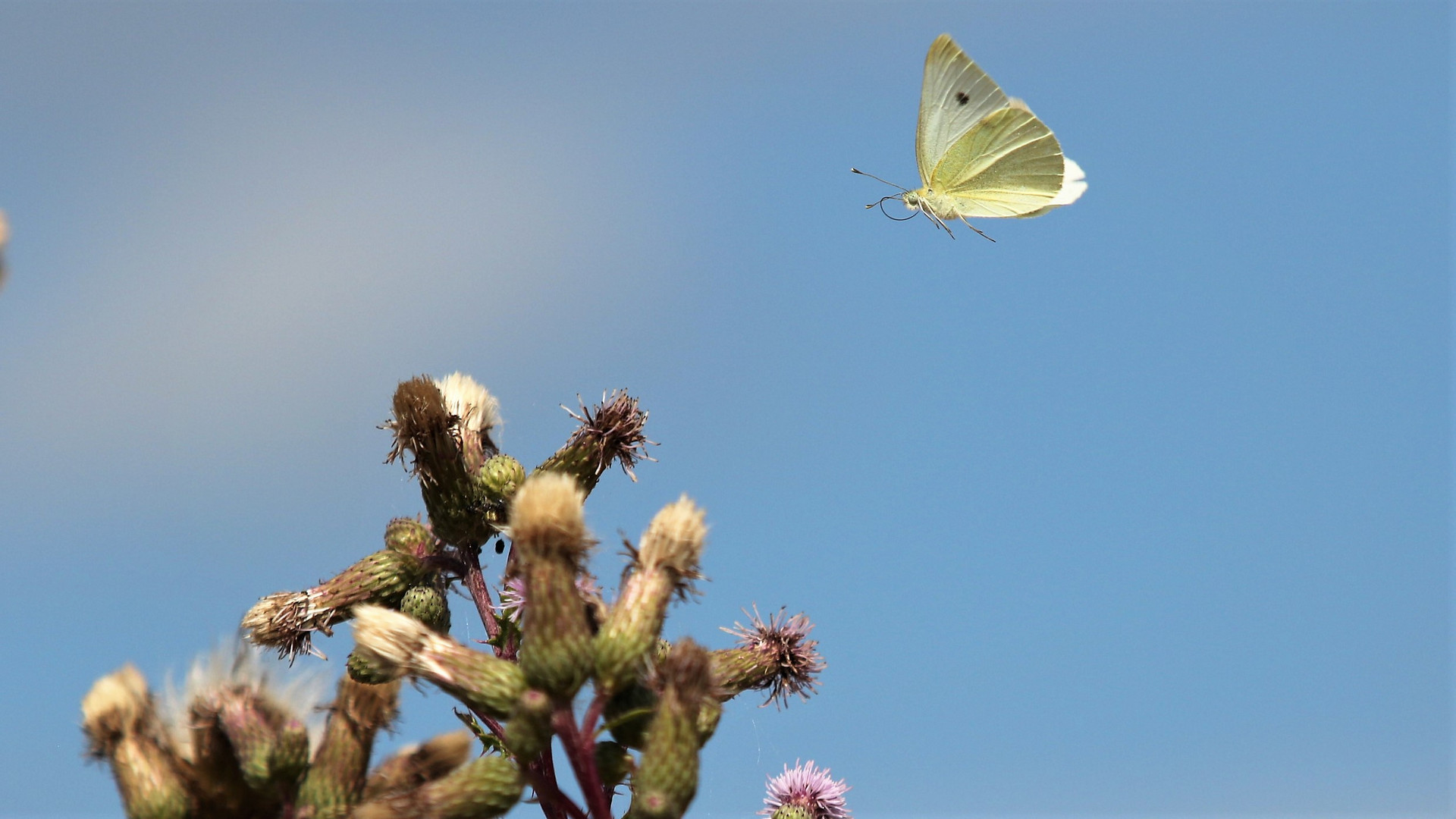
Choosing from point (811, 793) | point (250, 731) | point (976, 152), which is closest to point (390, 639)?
point (250, 731)

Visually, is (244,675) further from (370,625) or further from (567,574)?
(567,574)

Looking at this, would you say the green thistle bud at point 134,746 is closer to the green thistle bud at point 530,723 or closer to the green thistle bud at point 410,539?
the green thistle bud at point 530,723

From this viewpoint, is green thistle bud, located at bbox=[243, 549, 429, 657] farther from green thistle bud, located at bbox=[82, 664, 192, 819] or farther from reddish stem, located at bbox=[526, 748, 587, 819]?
reddish stem, located at bbox=[526, 748, 587, 819]

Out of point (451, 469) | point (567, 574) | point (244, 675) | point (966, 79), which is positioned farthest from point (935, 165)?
point (244, 675)

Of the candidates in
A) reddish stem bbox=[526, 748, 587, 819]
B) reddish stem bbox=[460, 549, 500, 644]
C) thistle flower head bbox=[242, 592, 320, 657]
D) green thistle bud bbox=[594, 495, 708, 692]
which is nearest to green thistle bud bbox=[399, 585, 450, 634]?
reddish stem bbox=[460, 549, 500, 644]

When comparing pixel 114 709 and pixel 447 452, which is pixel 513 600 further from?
pixel 114 709
